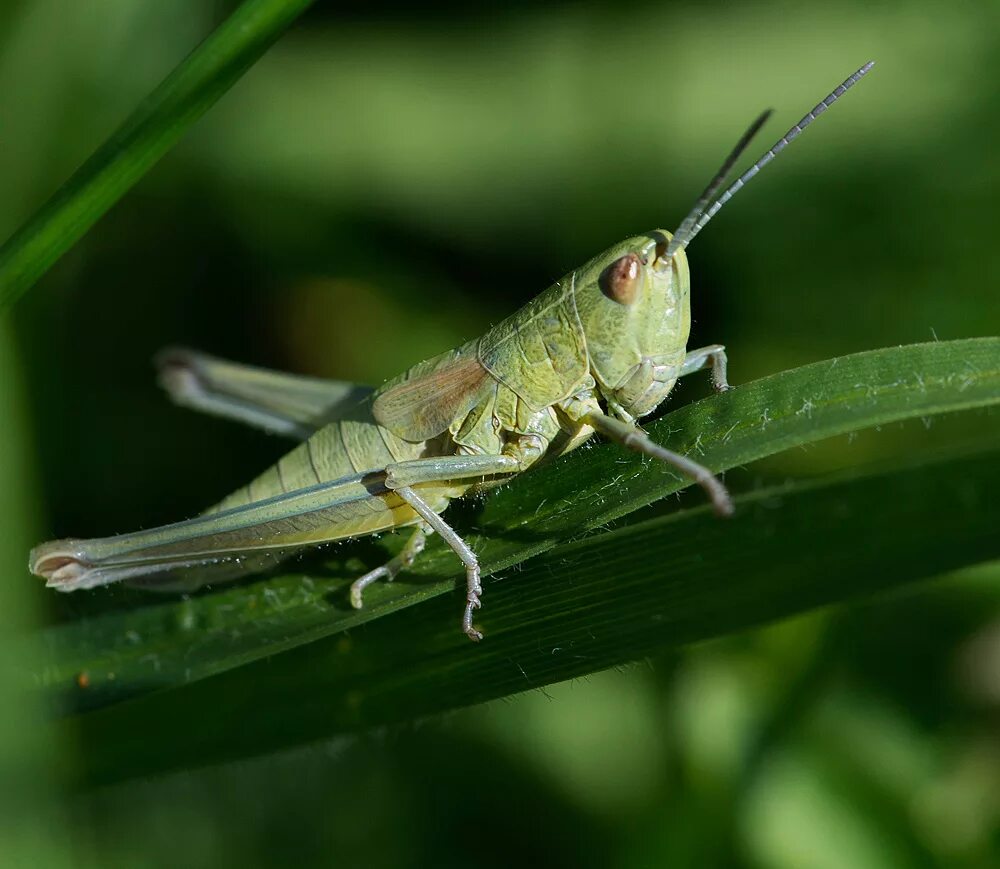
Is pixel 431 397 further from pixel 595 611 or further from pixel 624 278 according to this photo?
pixel 595 611

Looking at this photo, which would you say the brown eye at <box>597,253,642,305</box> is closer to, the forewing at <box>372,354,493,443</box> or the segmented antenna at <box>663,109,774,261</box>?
the segmented antenna at <box>663,109,774,261</box>

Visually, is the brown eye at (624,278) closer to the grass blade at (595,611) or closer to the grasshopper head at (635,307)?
the grasshopper head at (635,307)

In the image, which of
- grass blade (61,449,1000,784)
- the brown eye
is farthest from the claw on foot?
the brown eye

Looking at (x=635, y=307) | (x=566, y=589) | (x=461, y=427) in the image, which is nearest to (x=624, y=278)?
(x=635, y=307)

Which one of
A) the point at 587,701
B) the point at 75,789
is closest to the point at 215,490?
the point at 587,701

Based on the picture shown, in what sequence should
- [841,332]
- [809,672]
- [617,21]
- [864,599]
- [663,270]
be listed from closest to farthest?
[864,599]
[663,270]
[809,672]
[841,332]
[617,21]

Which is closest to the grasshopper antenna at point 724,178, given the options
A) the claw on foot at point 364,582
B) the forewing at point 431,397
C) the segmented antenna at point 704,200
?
the segmented antenna at point 704,200

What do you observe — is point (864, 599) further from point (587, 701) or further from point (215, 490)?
point (215, 490)

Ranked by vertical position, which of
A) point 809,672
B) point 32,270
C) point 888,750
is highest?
point 32,270
